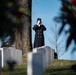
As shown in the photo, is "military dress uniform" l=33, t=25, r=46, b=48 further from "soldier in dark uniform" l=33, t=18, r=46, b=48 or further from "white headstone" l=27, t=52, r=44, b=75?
"white headstone" l=27, t=52, r=44, b=75

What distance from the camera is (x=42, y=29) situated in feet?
74.6

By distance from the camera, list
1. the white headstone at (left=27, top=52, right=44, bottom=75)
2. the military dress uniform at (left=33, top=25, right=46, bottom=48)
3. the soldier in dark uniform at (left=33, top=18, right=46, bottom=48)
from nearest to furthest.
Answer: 1. the white headstone at (left=27, top=52, right=44, bottom=75)
2. the soldier in dark uniform at (left=33, top=18, right=46, bottom=48)
3. the military dress uniform at (left=33, top=25, right=46, bottom=48)

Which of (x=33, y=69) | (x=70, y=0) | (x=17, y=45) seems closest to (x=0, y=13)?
(x=70, y=0)

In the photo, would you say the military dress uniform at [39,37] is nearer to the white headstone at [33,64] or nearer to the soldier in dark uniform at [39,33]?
the soldier in dark uniform at [39,33]

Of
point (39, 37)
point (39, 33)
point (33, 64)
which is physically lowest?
point (33, 64)

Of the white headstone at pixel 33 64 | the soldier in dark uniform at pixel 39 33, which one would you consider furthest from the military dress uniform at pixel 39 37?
the white headstone at pixel 33 64

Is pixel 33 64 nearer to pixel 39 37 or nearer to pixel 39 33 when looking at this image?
pixel 39 33

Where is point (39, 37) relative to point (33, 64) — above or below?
above

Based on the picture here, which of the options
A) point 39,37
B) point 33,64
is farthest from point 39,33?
point 33,64

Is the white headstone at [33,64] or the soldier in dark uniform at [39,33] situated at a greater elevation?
the soldier in dark uniform at [39,33]

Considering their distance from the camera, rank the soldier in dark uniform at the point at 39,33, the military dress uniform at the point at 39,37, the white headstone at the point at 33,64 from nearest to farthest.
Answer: the white headstone at the point at 33,64
the soldier in dark uniform at the point at 39,33
the military dress uniform at the point at 39,37

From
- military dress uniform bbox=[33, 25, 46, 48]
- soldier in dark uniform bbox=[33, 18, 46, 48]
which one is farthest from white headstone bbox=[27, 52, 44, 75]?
military dress uniform bbox=[33, 25, 46, 48]

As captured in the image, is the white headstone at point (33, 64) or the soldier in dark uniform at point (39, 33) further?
the soldier in dark uniform at point (39, 33)

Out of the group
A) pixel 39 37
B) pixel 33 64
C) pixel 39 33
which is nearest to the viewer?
pixel 33 64
